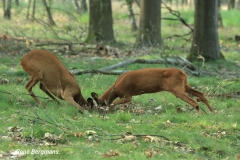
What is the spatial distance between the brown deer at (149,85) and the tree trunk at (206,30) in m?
5.90

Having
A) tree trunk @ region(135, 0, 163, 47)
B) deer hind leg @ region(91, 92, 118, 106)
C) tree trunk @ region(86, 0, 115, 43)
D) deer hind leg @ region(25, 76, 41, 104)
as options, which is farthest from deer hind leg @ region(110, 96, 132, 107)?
tree trunk @ region(86, 0, 115, 43)

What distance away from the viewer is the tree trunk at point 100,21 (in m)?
20.3

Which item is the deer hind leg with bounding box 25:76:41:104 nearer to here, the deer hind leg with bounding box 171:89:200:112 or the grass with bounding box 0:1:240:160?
the grass with bounding box 0:1:240:160

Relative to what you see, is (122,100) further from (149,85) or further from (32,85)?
(32,85)

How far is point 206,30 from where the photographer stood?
15789 millimetres

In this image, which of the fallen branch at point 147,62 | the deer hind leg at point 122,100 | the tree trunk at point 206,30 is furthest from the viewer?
the tree trunk at point 206,30

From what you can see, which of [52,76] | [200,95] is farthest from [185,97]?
[52,76]

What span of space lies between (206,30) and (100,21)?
18.9 ft

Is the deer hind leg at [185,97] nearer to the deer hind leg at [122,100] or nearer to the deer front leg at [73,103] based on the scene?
the deer hind leg at [122,100]

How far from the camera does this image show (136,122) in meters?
8.62

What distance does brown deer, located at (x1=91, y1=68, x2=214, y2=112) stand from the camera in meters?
9.70

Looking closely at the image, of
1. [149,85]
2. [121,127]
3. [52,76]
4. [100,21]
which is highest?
[100,21]

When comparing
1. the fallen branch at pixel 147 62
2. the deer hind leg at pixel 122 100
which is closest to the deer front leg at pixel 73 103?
the deer hind leg at pixel 122 100

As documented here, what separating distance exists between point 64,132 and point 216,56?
956cm
